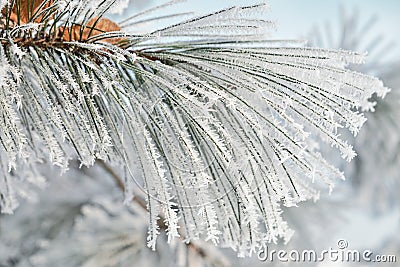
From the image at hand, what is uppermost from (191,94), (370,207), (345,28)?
(345,28)

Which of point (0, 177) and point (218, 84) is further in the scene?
point (0, 177)

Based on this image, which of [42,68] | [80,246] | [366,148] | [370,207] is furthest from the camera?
[370,207]

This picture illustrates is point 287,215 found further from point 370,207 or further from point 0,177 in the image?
point 0,177

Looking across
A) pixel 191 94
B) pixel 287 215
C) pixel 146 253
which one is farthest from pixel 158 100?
pixel 287 215

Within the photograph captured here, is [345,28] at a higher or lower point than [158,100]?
higher

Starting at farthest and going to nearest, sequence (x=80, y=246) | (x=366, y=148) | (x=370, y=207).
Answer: (x=370, y=207), (x=366, y=148), (x=80, y=246)

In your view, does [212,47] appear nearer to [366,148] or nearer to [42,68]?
[42,68]
